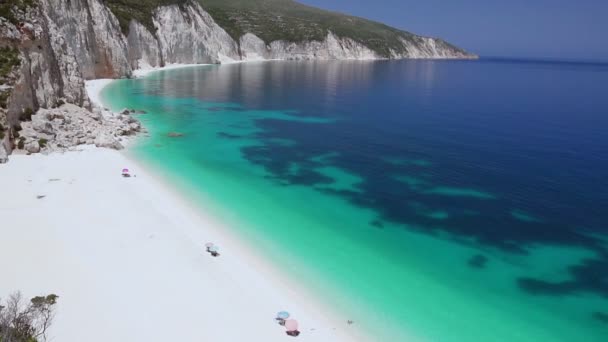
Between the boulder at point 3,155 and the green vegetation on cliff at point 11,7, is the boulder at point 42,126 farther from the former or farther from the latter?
the green vegetation on cliff at point 11,7

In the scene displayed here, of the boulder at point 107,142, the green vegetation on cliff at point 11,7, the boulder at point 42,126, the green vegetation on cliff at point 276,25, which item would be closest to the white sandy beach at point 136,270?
the boulder at point 42,126

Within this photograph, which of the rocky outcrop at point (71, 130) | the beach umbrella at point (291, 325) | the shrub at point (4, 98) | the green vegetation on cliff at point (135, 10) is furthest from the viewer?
the green vegetation on cliff at point (135, 10)

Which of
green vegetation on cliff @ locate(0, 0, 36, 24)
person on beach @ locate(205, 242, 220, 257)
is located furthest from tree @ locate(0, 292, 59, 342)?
green vegetation on cliff @ locate(0, 0, 36, 24)

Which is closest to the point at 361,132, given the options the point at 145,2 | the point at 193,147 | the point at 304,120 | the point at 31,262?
the point at 304,120

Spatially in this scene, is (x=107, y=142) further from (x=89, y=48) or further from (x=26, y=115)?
(x=89, y=48)

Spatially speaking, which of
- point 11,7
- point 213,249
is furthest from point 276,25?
point 213,249

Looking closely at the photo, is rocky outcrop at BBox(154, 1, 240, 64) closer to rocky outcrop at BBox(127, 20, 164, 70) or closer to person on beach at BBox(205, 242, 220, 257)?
rocky outcrop at BBox(127, 20, 164, 70)

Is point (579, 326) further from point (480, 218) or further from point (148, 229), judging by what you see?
point (148, 229)
